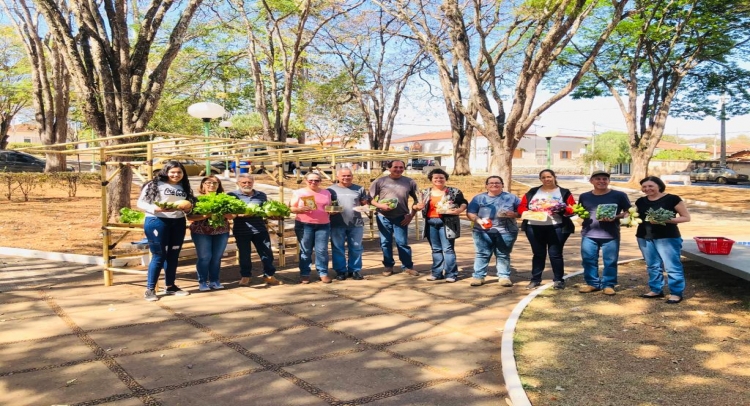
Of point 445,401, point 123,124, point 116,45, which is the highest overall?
point 116,45

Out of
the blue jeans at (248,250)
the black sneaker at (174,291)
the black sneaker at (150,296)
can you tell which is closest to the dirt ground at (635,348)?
the blue jeans at (248,250)

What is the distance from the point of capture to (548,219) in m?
6.85

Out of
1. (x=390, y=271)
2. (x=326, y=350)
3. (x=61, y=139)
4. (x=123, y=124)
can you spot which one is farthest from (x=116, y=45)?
(x=61, y=139)

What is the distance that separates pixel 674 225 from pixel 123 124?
355 inches

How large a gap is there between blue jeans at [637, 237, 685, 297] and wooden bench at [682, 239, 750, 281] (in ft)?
1.77

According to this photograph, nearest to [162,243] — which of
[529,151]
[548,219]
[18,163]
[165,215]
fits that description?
[165,215]

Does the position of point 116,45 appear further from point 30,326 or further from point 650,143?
point 650,143

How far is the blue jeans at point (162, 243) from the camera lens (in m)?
6.52

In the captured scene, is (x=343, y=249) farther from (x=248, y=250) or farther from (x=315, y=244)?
(x=248, y=250)

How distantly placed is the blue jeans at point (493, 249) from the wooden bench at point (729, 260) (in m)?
2.24

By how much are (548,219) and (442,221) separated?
4.55 ft

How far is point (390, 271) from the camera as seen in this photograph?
8352 millimetres

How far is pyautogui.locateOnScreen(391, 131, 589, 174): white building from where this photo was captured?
61188mm

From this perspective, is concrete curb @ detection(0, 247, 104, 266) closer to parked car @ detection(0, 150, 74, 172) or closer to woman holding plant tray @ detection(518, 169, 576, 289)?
woman holding plant tray @ detection(518, 169, 576, 289)
